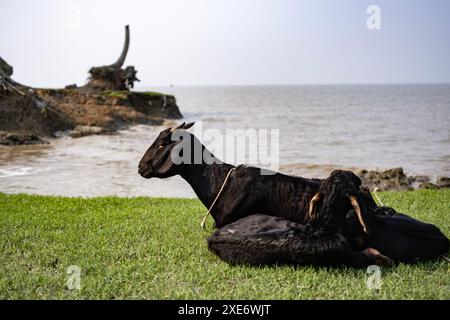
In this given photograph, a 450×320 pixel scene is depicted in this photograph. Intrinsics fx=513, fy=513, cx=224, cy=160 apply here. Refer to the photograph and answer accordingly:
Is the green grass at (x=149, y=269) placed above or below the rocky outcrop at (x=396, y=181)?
above

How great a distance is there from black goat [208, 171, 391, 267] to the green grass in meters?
0.14

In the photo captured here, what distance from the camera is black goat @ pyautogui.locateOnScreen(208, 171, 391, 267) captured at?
5.79m

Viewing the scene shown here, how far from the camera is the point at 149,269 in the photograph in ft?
19.9

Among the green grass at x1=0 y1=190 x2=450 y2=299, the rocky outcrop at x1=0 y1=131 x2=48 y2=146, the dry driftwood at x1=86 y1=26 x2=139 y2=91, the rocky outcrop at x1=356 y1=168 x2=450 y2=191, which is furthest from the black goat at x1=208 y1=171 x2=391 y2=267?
the dry driftwood at x1=86 y1=26 x2=139 y2=91

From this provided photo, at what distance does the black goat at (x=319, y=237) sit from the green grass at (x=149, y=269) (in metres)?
0.14

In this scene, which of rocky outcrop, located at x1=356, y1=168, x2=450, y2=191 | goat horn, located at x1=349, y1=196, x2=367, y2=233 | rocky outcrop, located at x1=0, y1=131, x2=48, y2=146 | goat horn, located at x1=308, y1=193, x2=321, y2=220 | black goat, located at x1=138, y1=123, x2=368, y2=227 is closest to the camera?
goat horn, located at x1=349, y1=196, x2=367, y2=233

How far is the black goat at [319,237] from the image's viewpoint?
19.0 feet

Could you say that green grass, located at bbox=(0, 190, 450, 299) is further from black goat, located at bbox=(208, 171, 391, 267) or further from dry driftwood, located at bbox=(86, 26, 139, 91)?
dry driftwood, located at bbox=(86, 26, 139, 91)

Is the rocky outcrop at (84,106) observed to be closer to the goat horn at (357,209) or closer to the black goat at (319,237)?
the black goat at (319,237)

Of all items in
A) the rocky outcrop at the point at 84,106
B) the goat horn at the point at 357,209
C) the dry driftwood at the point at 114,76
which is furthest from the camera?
the dry driftwood at the point at 114,76

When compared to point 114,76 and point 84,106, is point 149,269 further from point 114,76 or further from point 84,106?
point 114,76

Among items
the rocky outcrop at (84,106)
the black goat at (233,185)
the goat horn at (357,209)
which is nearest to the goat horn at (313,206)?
the goat horn at (357,209)

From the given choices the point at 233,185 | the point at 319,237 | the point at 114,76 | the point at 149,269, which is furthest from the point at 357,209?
the point at 114,76

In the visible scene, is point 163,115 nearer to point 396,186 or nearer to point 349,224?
point 396,186
